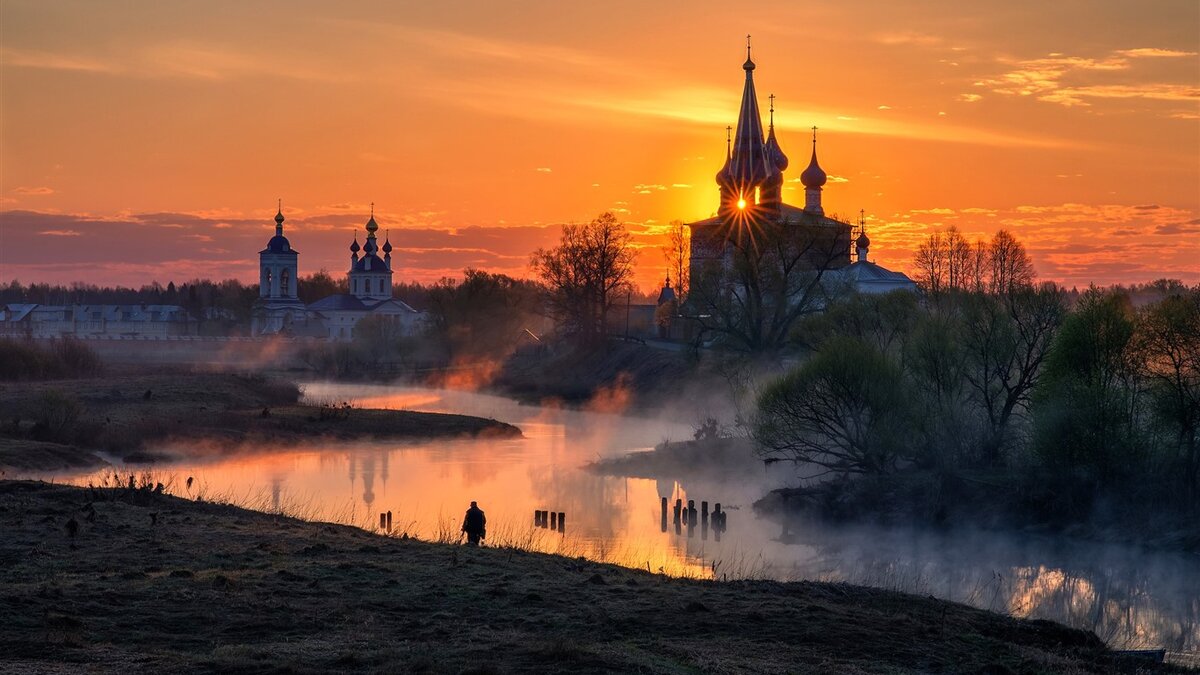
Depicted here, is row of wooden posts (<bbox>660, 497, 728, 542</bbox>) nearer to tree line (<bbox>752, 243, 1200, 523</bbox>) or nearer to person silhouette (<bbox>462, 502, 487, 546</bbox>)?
A: tree line (<bbox>752, 243, 1200, 523</bbox>)

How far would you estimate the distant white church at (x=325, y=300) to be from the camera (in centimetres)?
14950

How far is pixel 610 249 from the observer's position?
9144cm

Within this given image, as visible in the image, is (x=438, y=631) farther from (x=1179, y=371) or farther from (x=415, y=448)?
(x=415, y=448)

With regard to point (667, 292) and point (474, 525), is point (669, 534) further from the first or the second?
point (667, 292)

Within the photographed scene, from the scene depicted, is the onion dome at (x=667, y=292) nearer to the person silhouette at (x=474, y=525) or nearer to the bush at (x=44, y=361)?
the bush at (x=44, y=361)

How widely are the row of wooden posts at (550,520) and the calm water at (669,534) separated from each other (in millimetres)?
280

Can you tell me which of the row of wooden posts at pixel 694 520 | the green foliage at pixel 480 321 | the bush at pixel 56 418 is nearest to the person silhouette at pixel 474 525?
the row of wooden posts at pixel 694 520

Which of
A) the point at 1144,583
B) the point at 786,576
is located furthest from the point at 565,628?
the point at 1144,583

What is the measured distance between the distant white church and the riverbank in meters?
79.5

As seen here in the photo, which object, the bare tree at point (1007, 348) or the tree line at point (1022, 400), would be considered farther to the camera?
the bare tree at point (1007, 348)

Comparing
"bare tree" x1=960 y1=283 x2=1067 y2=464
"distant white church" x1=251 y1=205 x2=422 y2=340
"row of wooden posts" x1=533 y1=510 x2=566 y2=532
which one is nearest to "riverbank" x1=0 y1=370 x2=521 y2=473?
"row of wooden posts" x1=533 y1=510 x2=566 y2=532

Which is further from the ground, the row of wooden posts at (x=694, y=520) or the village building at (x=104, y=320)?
the village building at (x=104, y=320)

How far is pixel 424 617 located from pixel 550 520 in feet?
51.9

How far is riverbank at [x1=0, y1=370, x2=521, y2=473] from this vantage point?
42125 millimetres
